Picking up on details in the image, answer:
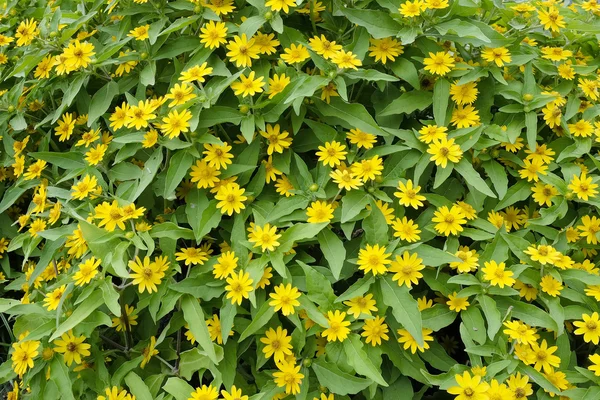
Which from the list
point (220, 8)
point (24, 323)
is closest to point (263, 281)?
point (24, 323)

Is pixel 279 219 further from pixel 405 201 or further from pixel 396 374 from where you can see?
pixel 396 374

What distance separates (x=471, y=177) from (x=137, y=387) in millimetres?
989

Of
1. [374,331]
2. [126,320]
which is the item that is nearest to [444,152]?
[374,331]

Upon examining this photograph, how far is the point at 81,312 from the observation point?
1361mm

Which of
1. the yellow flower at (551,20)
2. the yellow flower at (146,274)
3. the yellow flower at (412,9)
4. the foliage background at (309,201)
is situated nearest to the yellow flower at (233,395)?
the foliage background at (309,201)

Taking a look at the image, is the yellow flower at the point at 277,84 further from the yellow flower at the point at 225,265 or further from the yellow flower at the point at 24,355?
the yellow flower at the point at 24,355

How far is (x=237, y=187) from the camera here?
4.87 feet

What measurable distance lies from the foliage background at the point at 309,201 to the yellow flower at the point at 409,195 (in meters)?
0.03

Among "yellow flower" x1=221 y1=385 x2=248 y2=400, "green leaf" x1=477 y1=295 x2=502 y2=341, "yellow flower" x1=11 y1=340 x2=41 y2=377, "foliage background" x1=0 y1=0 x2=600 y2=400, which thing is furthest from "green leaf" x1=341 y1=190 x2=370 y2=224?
"yellow flower" x1=11 y1=340 x2=41 y2=377

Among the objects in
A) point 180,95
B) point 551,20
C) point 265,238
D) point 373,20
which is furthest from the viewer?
point 551,20

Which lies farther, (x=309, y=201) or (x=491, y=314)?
(x=309, y=201)

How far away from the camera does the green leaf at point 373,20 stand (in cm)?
160

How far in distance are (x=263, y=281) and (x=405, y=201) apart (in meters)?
0.41

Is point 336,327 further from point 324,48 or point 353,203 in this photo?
point 324,48
